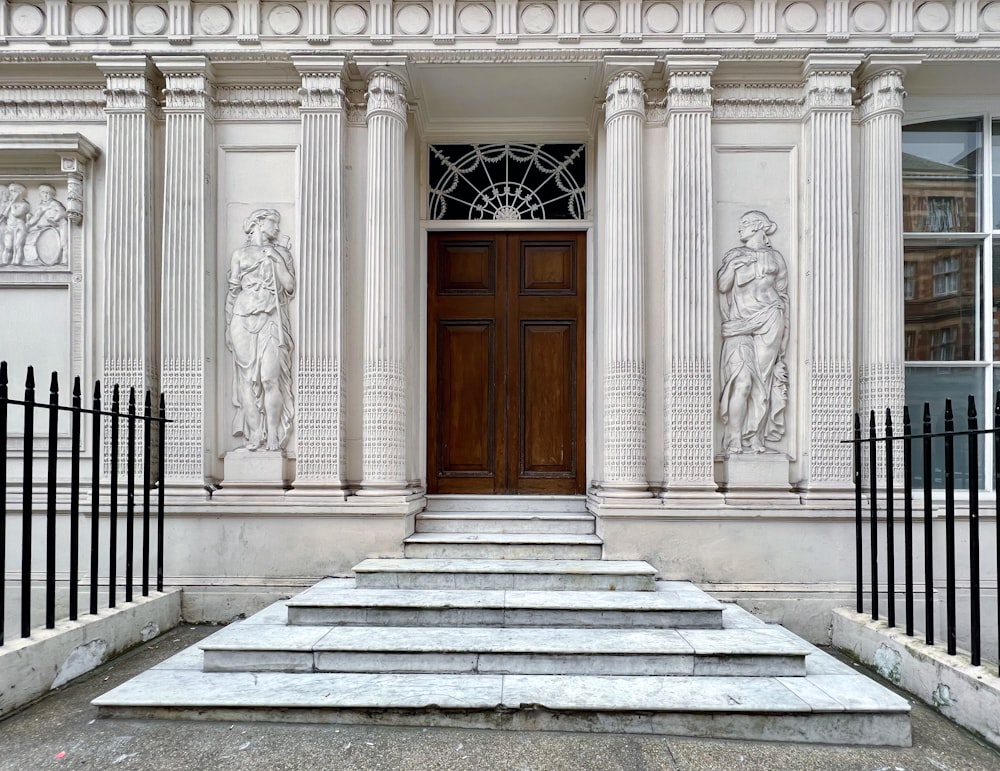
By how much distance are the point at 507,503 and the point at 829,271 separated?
12.7 ft

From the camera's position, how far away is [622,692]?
3.85 meters

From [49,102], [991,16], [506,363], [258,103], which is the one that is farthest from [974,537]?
[49,102]

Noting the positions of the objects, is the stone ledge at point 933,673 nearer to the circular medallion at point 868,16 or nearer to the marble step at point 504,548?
the marble step at point 504,548

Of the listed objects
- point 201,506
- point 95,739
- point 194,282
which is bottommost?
point 95,739

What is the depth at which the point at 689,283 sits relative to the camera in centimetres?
619

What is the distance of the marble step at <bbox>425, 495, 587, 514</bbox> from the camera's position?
681cm

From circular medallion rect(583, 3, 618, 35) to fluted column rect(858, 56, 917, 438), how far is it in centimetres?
248

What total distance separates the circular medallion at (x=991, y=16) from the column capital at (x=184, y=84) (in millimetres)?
7393

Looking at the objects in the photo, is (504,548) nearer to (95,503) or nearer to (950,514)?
(95,503)

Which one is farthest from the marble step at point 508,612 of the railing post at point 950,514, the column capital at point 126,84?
the column capital at point 126,84

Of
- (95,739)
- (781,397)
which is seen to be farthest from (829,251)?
(95,739)

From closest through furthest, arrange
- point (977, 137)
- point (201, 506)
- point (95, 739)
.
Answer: point (95, 739)
point (201, 506)
point (977, 137)

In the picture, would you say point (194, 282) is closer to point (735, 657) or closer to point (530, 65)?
point (530, 65)

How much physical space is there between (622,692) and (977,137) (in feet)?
22.1
